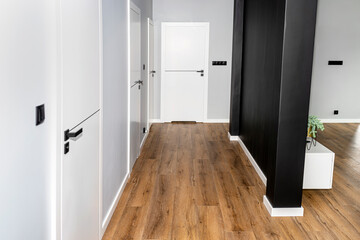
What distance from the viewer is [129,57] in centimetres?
399

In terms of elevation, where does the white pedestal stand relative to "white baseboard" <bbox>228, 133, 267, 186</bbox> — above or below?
above

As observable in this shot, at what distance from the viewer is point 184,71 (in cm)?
721

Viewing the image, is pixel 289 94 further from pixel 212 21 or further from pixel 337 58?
pixel 337 58

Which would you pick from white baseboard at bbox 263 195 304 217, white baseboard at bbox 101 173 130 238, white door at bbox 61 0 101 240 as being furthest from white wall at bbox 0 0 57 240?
white baseboard at bbox 263 195 304 217

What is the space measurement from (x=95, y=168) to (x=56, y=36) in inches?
43.1

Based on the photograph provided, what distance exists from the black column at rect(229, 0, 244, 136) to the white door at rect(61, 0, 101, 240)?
351 cm

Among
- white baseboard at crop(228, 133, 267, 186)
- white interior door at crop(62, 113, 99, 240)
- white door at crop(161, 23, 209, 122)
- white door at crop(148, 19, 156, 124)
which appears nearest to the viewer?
white interior door at crop(62, 113, 99, 240)

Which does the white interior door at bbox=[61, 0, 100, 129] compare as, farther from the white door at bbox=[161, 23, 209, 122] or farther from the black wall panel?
the white door at bbox=[161, 23, 209, 122]

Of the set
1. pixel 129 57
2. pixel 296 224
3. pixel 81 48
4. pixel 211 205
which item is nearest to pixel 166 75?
pixel 129 57

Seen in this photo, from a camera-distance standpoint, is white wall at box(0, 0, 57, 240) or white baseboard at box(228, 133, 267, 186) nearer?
white wall at box(0, 0, 57, 240)

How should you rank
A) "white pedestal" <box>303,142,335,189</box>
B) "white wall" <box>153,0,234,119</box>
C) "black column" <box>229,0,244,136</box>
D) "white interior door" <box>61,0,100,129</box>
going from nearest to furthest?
"white interior door" <box>61,0,100,129</box> < "white pedestal" <box>303,142,335,189</box> < "black column" <box>229,0,244,136</box> < "white wall" <box>153,0,234,119</box>

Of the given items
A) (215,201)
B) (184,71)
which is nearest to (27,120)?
(215,201)

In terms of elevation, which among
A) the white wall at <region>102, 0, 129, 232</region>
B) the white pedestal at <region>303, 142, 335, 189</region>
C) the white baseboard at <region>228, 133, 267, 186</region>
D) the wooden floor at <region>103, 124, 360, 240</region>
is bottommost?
the wooden floor at <region>103, 124, 360, 240</region>

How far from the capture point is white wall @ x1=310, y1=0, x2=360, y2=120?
6.81 metres
